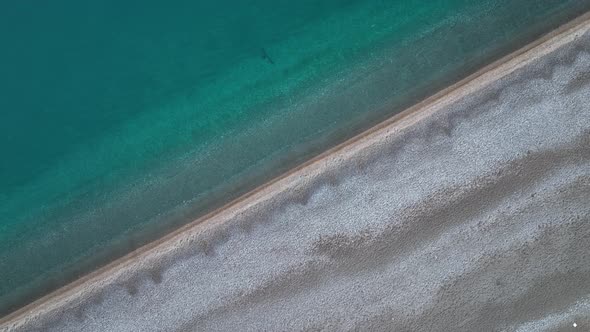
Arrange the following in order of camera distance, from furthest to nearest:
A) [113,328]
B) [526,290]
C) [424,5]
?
[424,5] < [113,328] < [526,290]

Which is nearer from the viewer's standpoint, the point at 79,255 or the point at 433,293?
the point at 433,293

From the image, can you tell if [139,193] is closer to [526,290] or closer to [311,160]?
[311,160]

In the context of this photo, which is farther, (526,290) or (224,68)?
(224,68)

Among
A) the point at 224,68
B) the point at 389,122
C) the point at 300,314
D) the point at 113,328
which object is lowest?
the point at 300,314

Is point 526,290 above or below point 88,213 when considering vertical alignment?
below

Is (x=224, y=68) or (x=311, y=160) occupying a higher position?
(x=224, y=68)

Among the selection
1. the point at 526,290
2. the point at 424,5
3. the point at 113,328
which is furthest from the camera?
the point at 424,5

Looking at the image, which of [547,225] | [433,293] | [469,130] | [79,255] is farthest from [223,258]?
[547,225]

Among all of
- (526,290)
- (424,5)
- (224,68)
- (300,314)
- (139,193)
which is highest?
(224,68)

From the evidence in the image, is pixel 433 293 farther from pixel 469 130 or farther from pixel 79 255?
pixel 79 255

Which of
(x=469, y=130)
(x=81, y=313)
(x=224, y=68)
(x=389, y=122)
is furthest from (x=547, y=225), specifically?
(x=81, y=313)
